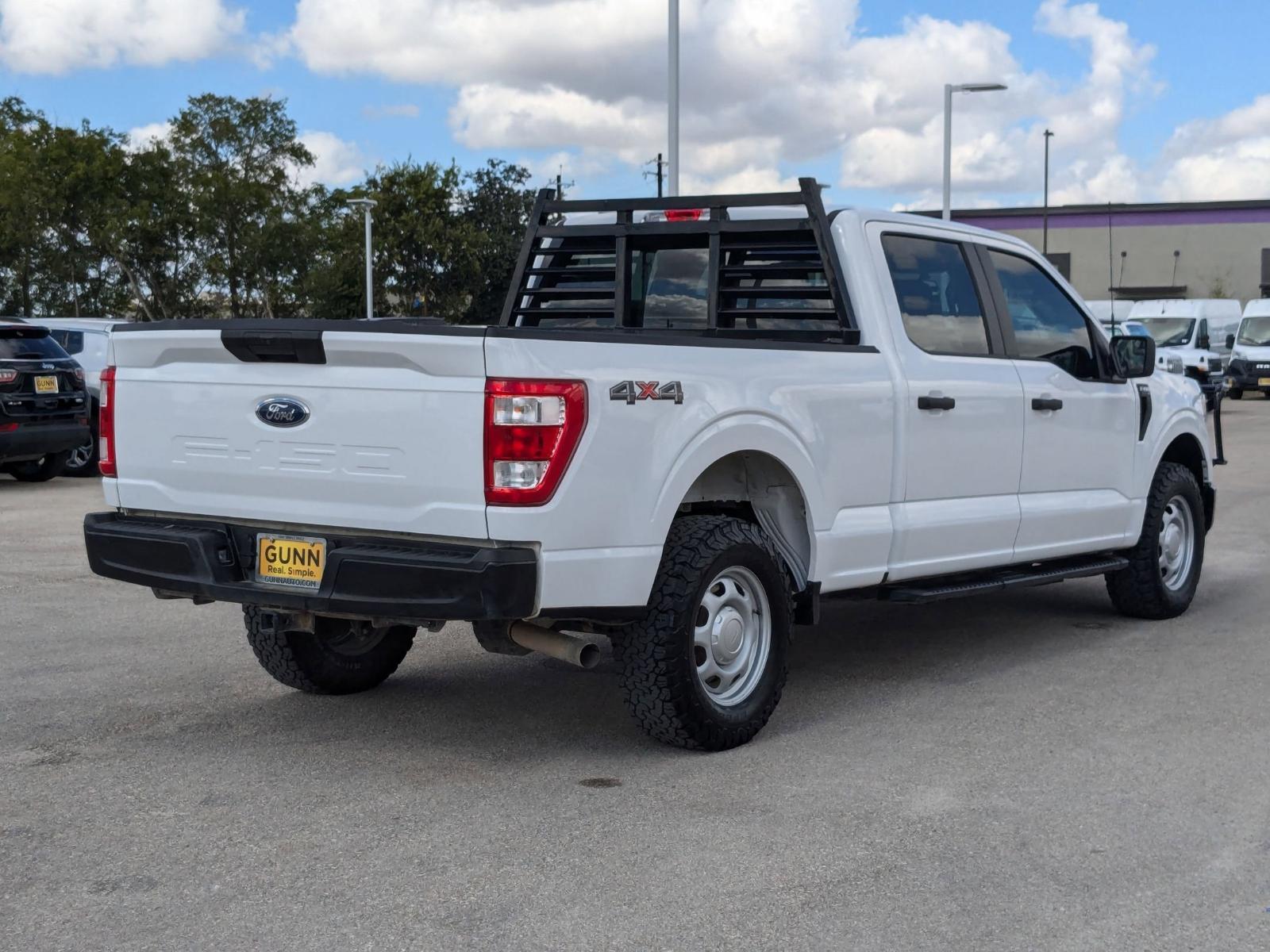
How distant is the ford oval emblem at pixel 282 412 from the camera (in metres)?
5.24

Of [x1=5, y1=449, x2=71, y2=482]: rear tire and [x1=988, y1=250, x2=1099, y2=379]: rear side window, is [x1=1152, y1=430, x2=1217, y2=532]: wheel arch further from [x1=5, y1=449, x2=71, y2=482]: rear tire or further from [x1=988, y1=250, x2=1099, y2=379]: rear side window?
[x1=5, y1=449, x2=71, y2=482]: rear tire

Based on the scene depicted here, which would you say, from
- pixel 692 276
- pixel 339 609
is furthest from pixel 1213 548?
pixel 339 609

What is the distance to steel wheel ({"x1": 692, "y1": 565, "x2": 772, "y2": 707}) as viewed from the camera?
5.63 m

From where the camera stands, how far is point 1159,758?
18.0 feet

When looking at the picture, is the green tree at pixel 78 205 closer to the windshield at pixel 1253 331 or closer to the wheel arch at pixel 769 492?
the windshield at pixel 1253 331

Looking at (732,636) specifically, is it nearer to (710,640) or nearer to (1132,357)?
(710,640)

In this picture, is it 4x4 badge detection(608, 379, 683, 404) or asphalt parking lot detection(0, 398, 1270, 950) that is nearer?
asphalt parking lot detection(0, 398, 1270, 950)

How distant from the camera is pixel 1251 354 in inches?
1390

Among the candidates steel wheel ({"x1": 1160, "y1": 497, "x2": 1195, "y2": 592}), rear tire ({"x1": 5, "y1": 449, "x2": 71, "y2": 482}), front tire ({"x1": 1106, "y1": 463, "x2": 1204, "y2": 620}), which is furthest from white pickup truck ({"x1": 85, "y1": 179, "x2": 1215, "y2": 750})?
rear tire ({"x1": 5, "y1": 449, "x2": 71, "y2": 482})

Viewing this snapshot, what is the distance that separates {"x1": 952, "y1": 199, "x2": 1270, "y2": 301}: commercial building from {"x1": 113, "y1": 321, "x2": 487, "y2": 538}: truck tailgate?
68532mm

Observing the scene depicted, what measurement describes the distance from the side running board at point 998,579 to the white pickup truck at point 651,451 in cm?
3

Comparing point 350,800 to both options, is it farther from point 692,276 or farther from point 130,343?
point 692,276

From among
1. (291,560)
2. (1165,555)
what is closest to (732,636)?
(291,560)

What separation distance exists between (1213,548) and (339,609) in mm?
7726
